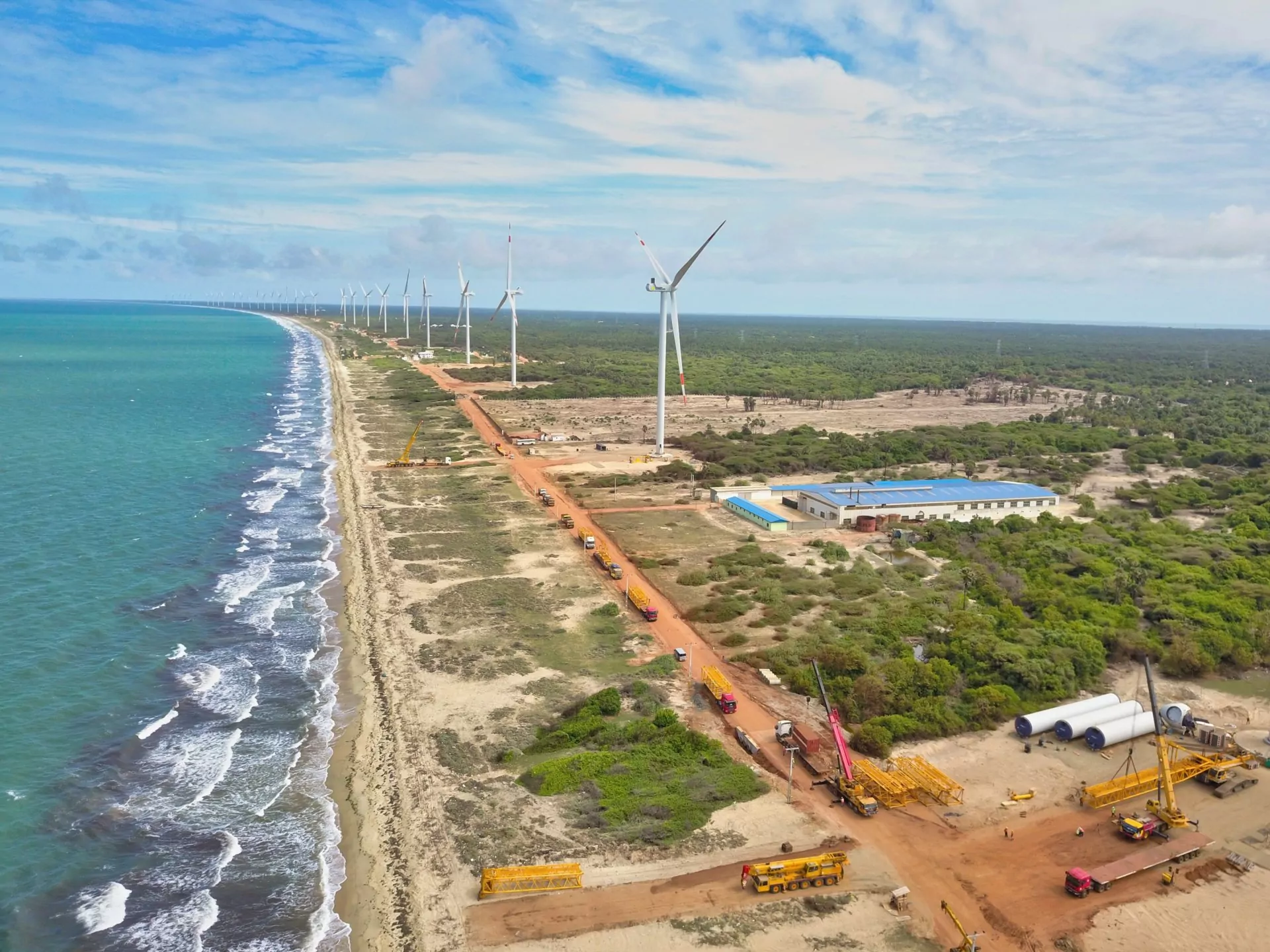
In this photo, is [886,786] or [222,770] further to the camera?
[222,770]

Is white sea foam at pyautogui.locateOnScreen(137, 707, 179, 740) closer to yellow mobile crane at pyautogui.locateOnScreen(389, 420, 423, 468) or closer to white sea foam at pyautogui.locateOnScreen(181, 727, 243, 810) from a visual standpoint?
white sea foam at pyautogui.locateOnScreen(181, 727, 243, 810)

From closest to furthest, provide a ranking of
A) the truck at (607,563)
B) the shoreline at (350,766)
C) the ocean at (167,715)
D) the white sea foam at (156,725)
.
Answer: the shoreline at (350,766)
the ocean at (167,715)
the white sea foam at (156,725)
the truck at (607,563)

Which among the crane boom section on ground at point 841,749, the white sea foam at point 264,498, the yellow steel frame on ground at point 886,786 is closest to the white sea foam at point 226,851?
the crane boom section on ground at point 841,749

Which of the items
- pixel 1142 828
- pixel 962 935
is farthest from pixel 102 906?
pixel 1142 828

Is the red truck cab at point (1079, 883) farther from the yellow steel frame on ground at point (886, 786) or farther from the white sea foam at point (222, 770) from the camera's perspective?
the white sea foam at point (222, 770)

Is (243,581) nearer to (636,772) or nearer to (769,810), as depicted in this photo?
(636,772)
